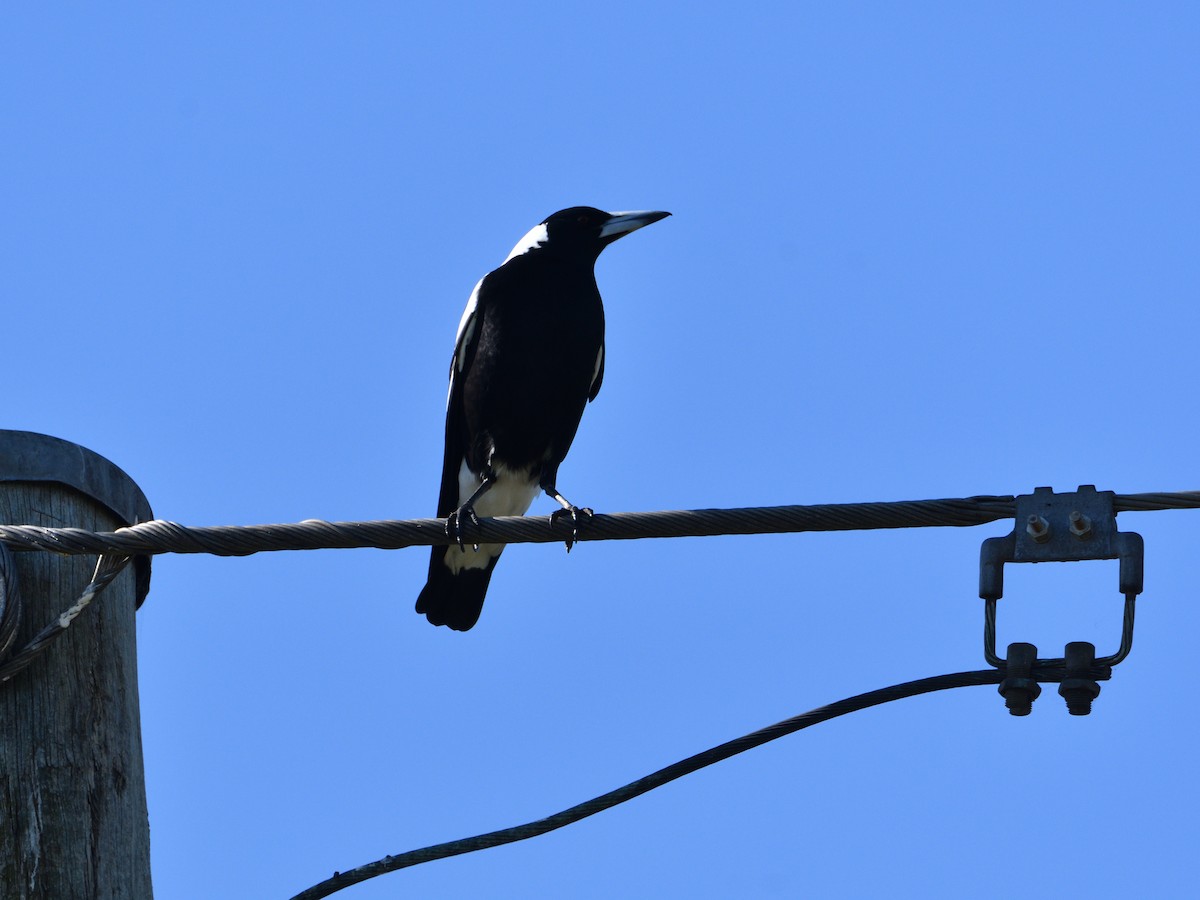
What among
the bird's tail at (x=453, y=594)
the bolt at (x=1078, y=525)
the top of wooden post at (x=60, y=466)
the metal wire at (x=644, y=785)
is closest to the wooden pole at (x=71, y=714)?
the top of wooden post at (x=60, y=466)

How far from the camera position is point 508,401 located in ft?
17.2

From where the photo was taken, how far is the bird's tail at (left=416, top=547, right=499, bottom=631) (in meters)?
5.28

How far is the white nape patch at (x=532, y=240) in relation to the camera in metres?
5.78

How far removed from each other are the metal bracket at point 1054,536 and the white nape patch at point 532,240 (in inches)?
123

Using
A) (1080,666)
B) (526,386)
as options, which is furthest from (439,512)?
(1080,666)

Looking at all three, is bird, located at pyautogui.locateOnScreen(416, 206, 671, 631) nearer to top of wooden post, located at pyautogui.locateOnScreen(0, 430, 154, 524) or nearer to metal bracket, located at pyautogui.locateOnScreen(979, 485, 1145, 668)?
top of wooden post, located at pyautogui.locateOnScreen(0, 430, 154, 524)

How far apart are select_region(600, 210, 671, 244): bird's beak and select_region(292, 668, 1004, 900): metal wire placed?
3.35 m

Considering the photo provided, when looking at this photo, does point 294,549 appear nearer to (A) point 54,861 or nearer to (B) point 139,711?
(B) point 139,711

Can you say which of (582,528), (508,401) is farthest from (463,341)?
(582,528)

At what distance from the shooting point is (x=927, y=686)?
270 centimetres

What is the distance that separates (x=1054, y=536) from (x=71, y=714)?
1649 millimetres

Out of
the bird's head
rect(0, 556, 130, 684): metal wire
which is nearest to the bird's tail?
the bird's head

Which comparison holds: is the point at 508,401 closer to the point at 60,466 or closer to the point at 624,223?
the point at 624,223

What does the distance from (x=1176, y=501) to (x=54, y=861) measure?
74.0 inches
